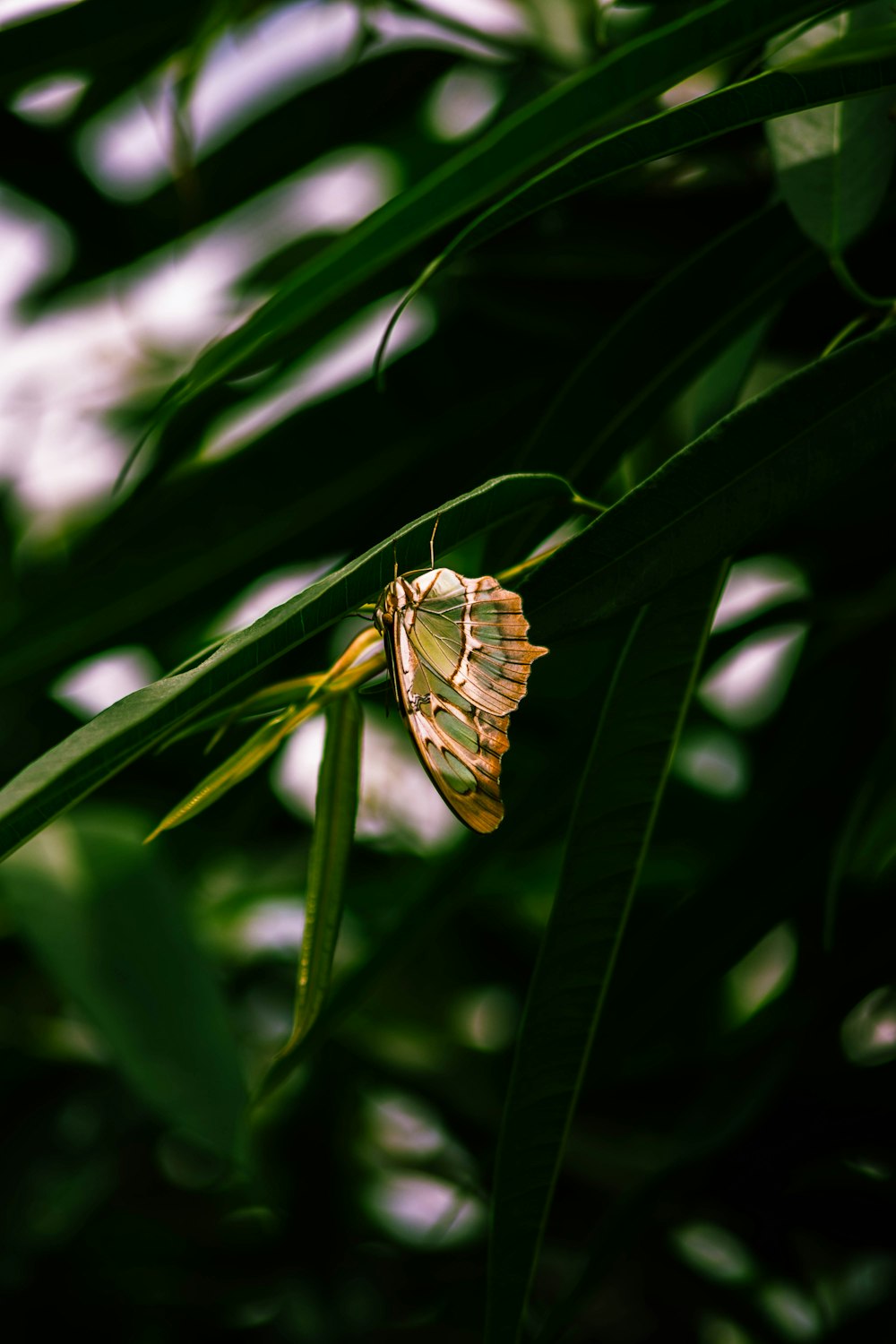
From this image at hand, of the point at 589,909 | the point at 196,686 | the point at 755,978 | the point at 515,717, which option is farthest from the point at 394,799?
the point at 196,686

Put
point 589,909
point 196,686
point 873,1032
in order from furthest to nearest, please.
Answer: point 873,1032 < point 589,909 < point 196,686

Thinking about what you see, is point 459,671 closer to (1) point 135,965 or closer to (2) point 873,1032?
(1) point 135,965

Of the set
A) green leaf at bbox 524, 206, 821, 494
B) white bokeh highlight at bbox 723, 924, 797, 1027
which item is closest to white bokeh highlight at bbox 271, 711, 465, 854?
white bokeh highlight at bbox 723, 924, 797, 1027

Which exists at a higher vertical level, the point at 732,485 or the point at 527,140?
the point at 527,140

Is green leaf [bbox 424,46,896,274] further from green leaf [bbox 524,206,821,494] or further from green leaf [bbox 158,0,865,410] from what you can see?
green leaf [bbox 524,206,821,494]

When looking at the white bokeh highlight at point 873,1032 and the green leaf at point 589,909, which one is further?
the white bokeh highlight at point 873,1032

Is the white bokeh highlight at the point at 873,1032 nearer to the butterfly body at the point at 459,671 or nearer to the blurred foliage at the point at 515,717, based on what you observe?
the blurred foliage at the point at 515,717

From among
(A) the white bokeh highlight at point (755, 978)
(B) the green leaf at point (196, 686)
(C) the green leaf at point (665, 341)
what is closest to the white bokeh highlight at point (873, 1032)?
(A) the white bokeh highlight at point (755, 978)
